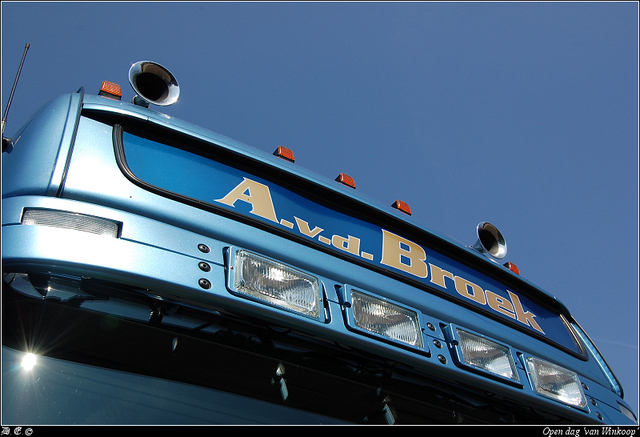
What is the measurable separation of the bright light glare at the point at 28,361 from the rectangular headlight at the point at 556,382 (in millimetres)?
1932

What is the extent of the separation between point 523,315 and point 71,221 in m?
2.22

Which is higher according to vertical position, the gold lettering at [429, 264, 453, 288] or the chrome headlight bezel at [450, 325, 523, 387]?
the gold lettering at [429, 264, 453, 288]

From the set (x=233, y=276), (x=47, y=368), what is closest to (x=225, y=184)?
(x=233, y=276)

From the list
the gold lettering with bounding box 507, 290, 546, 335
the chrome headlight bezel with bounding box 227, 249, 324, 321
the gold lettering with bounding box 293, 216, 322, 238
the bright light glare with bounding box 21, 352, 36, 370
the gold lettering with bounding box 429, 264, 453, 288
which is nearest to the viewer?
the bright light glare with bounding box 21, 352, 36, 370

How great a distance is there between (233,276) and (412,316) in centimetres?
78

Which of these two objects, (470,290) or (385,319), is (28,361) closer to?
(385,319)

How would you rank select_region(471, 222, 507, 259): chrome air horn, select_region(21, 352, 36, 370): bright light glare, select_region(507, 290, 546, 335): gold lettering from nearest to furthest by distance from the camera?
1. select_region(21, 352, 36, 370): bright light glare
2. select_region(507, 290, 546, 335): gold lettering
3. select_region(471, 222, 507, 259): chrome air horn

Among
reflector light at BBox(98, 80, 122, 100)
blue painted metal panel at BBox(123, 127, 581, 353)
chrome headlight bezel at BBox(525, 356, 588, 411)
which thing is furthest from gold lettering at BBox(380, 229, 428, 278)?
reflector light at BBox(98, 80, 122, 100)

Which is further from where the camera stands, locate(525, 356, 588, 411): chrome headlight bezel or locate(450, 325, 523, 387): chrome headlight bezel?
locate(525, 356, 588, 411): chrome headlight bezel

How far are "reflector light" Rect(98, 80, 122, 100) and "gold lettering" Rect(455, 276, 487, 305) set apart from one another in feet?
5.79

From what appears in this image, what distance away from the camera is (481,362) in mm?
2205

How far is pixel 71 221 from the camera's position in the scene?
5.25ft

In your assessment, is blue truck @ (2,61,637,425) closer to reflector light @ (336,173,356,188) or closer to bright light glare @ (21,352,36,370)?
bright light glare @ (21,352,36,370)

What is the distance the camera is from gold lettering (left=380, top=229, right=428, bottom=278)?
2369 mm
